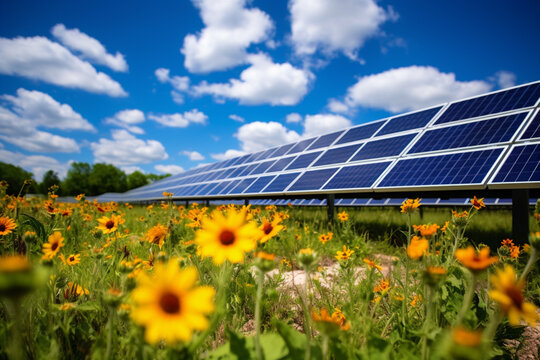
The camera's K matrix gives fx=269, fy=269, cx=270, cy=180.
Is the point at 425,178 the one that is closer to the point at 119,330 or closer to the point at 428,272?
the point at 428,272

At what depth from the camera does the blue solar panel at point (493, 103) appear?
237 inches

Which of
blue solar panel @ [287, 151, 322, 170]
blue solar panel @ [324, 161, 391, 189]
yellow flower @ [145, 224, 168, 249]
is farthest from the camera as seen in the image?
blue solar panel @ [287, 151, 322, 170]

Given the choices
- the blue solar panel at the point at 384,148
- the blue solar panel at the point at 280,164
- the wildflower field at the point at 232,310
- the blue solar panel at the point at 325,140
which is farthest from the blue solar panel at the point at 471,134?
the blue solar panel at the point at 280,164

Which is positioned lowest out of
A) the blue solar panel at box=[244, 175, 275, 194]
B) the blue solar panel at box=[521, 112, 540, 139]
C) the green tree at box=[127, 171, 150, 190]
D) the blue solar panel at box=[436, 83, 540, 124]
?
the blue solar panel at box=[244, 175, 275, 194]

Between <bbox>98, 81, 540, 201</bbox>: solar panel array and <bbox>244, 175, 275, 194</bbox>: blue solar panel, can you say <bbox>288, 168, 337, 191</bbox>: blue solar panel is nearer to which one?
<bbox>98, 81, 540, 201</bbox>: solar panel array

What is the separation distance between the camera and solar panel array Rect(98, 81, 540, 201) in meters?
4.38

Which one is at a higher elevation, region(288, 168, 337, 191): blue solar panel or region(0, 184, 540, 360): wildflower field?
region(288, 168, 337, 191): blue solar panel

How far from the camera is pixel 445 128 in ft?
21.6

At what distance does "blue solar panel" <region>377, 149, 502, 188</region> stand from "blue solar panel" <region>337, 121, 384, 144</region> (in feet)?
11.1

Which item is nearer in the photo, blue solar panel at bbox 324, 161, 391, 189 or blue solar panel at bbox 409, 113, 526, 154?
blue solar panel at bbox 409, 113, 526, 154

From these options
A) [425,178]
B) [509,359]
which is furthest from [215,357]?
[425,178]

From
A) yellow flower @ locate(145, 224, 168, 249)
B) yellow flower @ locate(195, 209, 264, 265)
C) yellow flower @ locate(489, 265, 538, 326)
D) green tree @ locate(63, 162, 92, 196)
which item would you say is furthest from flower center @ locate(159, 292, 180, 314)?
green tree @ locate(63, 162, 92, 196)

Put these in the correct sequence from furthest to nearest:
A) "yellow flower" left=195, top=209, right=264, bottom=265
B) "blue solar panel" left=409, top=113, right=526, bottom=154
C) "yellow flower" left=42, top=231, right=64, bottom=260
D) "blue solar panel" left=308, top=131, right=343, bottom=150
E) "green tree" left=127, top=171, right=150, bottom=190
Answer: "green tree" left=127, top=171, right=150, bottom=190 < "blue solar panel" left=308, top=131, right=343, bottom=150 < "blue solar panel" left=409, top=113, right=526, bottom=154 < "yellow flower" left=42, top=231, right=64, bottom=260 < "yellow flower" left=195, top=209, right=264, bottom=265

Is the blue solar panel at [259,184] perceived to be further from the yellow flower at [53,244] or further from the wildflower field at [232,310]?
the yellow flower at [53,244]
